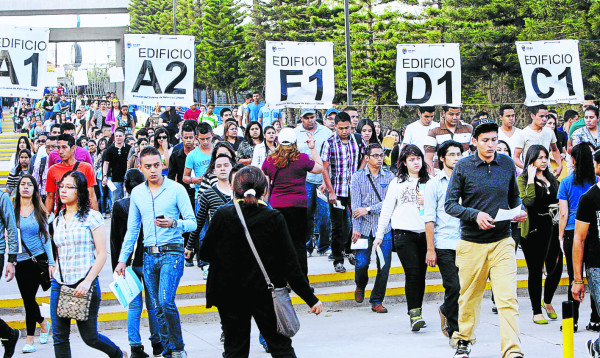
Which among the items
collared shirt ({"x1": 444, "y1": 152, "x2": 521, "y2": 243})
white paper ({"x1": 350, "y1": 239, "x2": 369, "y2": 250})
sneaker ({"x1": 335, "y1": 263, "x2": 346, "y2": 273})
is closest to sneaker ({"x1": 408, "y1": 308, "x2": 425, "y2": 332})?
white paper ({"x1": 350, "y1": 239, "x2": 369, "y2": 250})

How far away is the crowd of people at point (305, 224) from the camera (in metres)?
5.64

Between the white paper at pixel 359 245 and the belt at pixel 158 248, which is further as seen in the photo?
the white paper at pixel 359 245

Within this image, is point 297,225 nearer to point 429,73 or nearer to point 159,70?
point 429,73

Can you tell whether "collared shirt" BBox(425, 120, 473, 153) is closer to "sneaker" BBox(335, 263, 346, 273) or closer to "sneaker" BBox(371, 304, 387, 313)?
"sneaker" BBox(335, 263, 346, 273)

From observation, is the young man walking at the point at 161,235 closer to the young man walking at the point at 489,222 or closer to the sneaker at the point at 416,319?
the young man walking at the point at 489,222

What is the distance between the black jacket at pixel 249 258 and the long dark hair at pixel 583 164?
346cm

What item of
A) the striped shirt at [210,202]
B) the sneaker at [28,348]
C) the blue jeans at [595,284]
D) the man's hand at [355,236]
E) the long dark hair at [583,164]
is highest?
the long dark hair at [583,164]

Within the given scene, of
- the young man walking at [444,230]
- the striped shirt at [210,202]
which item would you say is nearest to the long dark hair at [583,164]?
the young man walking at [444,230]

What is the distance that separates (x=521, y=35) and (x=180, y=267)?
21.8 meters

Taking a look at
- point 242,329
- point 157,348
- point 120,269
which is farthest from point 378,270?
point 242,329

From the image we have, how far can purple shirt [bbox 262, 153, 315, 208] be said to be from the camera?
29.7 feet

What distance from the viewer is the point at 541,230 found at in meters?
9.06

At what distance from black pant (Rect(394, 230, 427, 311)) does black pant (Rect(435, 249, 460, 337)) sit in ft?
1.48

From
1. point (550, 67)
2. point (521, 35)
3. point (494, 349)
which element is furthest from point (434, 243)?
point (521, 35)
